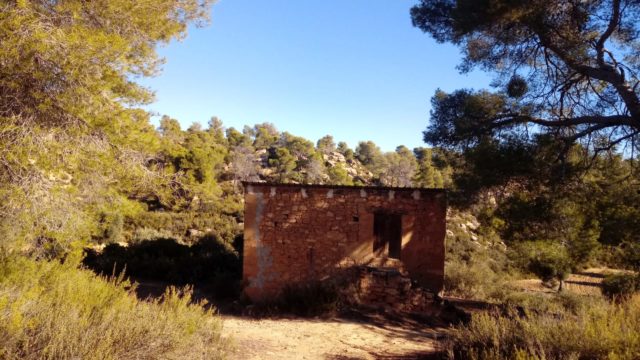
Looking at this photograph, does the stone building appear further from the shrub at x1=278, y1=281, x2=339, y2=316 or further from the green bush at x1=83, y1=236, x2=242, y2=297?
the green bush at x1=83, y1=236, x2=242, y2=297

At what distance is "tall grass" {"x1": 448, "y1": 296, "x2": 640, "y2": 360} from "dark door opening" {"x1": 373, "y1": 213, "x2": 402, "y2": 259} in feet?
14.5

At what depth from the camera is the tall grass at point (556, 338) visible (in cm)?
405

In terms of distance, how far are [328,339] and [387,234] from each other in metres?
3.47

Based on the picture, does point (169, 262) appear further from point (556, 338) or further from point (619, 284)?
point (619, 284)

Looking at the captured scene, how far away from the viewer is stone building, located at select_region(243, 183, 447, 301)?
9.88m

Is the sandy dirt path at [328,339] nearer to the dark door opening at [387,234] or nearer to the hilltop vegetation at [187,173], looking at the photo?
the hilltop vegetation at [187,173]

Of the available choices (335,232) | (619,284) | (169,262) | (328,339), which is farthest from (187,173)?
(619,284)

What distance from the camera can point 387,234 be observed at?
10047 millimetres

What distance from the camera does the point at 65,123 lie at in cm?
524

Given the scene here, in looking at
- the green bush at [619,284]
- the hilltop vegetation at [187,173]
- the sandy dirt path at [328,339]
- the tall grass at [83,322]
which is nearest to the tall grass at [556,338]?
Result: the hilltop vegetation at [187,173]

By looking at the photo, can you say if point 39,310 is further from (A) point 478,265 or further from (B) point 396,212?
(A) point 478,265

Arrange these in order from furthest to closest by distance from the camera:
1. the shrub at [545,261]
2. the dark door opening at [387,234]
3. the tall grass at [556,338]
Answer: the shrub at [545,261] → the dark door opening at [387,234] → the tall grass at [556,338]

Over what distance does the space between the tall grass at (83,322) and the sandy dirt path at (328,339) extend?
94 cm

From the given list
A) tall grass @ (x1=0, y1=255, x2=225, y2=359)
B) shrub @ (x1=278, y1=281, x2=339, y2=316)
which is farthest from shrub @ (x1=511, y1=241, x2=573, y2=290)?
tall grass @ (x1=0, y1=255, x2=225, y2=359)
